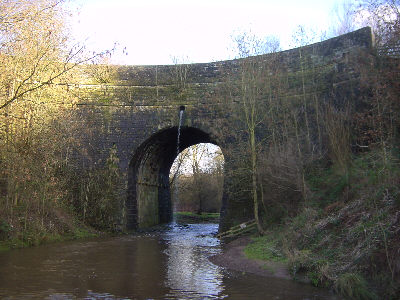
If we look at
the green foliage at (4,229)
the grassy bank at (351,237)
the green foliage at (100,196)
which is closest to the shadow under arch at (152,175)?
the green foliage at (100,196)

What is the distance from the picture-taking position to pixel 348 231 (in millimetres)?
9234

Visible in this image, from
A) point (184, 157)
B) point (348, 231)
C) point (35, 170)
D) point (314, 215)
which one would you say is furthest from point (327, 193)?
point (184, 157)

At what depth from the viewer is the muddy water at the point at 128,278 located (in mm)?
7539

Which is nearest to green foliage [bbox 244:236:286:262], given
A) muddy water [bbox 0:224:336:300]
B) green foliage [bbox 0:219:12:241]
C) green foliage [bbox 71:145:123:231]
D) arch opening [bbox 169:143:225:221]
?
A: muddy water [bbox 0:224:336:300]

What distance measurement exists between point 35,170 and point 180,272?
891 centimetres

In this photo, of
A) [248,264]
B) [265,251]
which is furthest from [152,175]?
[248,264]

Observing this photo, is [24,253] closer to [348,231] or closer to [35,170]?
[35,170]

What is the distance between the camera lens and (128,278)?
29.8ft

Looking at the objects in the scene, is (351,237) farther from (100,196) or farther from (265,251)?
(100,196)

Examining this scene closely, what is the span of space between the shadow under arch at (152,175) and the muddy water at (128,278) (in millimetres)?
7929

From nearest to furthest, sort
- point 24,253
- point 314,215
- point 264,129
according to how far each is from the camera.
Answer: point 314,215 < point 24,253 < point 264,129

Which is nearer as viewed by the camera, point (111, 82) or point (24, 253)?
point (24, 253)

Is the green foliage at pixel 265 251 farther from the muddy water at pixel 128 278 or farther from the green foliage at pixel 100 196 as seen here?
the green foliage at pixel 100 196

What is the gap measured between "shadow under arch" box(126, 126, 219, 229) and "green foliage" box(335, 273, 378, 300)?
1491 cm
